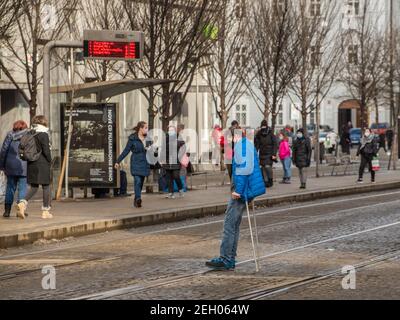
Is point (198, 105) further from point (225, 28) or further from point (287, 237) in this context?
point (287, 237)

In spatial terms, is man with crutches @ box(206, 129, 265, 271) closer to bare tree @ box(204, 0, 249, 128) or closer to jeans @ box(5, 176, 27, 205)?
jeans @ box(5, 176, 27, 205)

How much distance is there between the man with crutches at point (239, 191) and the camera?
1201cm

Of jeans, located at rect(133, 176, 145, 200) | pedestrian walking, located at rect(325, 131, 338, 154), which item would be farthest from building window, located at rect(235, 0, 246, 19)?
pedestrian walking, located at rect(325, 131, 338, 154)

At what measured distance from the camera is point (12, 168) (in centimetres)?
1853

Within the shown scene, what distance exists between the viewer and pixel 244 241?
1571 cm

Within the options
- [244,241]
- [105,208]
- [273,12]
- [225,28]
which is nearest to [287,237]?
[244,241]

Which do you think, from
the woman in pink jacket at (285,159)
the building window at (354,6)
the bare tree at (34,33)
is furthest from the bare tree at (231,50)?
the building window at (354,6)

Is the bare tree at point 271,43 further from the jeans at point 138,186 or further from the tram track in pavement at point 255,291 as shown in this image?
the tram track in pavement at point 255,291

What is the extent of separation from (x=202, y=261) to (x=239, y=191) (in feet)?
5.40

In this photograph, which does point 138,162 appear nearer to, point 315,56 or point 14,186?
point 14,186

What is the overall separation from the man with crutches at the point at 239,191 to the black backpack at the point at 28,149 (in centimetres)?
641

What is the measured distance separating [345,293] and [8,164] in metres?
9.66

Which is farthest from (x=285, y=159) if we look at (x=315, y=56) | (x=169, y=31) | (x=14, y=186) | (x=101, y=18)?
(x=14, y=186)
